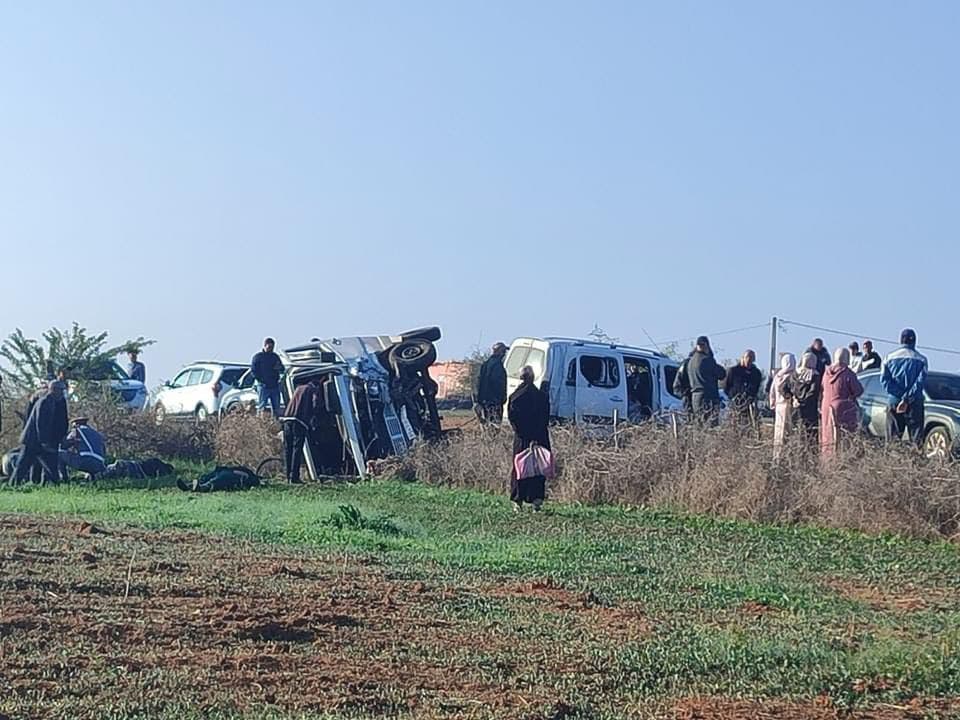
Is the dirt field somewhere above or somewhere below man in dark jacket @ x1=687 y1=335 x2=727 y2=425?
below

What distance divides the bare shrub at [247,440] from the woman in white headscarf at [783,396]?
9028 millimetres

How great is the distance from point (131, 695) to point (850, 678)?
3.64 m

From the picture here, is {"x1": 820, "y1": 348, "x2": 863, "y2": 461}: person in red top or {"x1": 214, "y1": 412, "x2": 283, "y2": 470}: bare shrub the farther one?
{"x1": 214, "y1": 412, "x2": 283, "y2": 470}: bare shrub

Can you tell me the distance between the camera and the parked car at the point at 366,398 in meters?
24.0

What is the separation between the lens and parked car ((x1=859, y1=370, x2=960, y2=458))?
67.5 ft

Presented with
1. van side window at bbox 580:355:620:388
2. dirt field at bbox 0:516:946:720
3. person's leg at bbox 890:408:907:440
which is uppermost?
van side window at bbox 580:355:620:388

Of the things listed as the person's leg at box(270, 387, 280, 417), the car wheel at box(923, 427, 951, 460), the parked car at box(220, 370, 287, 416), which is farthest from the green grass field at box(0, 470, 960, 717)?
the parked car at box(220, 370, 287, 416)

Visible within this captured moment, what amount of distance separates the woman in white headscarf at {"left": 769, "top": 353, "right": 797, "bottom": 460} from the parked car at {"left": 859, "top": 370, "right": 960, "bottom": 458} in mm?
1241

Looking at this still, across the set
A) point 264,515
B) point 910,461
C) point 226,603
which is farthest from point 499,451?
point 226,603

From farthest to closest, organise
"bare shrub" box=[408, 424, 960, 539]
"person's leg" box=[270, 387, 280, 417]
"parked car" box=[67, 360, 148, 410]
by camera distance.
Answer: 1. "parked car" box=[67, 360, 148, 410]
2. "person's leg" box=[270, 387, 280, 417]
3. "bare shrub" box=[408, 424, 960, 539]

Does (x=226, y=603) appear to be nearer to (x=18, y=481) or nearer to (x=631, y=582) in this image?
(x=631, y=582)

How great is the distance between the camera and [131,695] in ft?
22.9

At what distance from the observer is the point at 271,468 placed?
25172mm

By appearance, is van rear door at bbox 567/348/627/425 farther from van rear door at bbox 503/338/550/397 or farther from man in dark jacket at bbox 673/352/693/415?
man in dark jacket at bbox 673/352/693/415
